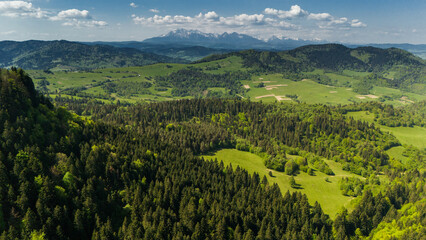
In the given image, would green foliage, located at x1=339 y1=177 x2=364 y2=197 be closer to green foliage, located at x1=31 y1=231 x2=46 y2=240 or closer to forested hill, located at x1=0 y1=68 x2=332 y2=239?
forested hill, located at x1=0 y1=68 x2=332 y2=239

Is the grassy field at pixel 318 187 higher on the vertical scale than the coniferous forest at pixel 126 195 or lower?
lower

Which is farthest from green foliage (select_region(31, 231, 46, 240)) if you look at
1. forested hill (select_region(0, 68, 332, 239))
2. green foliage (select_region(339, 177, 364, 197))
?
green foliage (select_region(339, 177, 364, 197))

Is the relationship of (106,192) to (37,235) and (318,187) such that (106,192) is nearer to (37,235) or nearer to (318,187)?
(37,235)

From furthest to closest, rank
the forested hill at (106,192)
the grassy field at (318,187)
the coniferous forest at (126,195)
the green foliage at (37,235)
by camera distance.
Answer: the grassy field at (318,187), the coniferous forest at (126,195), the forested hill at (106,192), the green foliage at (37,235)

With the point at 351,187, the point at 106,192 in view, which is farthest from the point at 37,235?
the point at 351,187

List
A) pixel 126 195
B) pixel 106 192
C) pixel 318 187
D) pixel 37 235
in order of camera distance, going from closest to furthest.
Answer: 1. pixel 37 235
2. pixel 106 192
3. pixel 126 195
4. pixel 318 187

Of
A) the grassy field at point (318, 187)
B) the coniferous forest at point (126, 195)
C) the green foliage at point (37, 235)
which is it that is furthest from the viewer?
the grassy field at point (318, 187)

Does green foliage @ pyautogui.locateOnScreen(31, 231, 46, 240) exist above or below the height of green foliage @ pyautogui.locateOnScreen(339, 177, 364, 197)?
above

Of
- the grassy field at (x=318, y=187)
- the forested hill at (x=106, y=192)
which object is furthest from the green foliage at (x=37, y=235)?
the grassy field at (x=318, y=187)

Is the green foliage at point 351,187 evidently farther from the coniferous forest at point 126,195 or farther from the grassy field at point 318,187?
Answer: the coniferous forest at point 126,195

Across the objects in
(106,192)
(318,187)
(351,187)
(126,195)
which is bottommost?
(318,187)

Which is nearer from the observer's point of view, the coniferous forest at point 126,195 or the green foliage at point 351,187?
the coniferous forest at point 126,195
